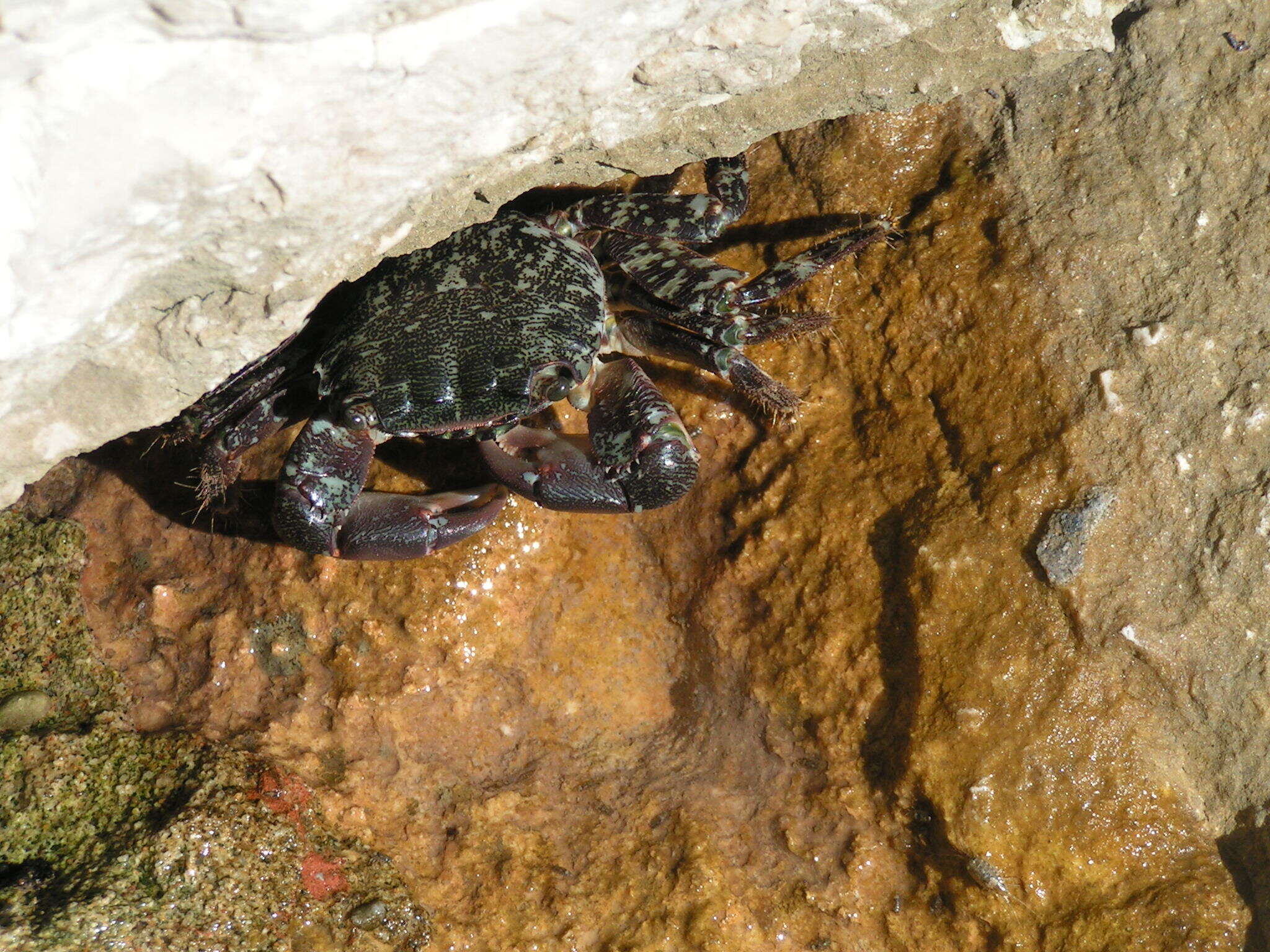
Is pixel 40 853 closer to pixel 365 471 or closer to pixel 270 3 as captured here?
pixel 365 471

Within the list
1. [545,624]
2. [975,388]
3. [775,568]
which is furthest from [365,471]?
[975,388]

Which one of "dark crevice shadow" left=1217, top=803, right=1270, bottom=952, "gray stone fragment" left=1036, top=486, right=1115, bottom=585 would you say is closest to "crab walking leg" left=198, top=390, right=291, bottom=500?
"gray stone fragment" left=1036, top=486, right=1115, bottom=585

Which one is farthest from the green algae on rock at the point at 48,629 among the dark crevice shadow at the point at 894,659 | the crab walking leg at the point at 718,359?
the dark crevice shadow at the point at 894,659

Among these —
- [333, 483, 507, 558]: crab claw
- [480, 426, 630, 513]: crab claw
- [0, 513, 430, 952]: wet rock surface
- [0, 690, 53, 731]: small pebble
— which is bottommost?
[0, 690, 53, 731]: small pebble

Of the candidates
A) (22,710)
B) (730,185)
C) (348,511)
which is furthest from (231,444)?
(730,185)

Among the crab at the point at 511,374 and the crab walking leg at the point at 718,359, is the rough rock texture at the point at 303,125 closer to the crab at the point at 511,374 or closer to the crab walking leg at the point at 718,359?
the crab at the point at 511,374

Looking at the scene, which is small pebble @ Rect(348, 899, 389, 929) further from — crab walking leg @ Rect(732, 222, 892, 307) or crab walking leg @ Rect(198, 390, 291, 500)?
crab walking leg @ Rect(732, 222, 892, 307)

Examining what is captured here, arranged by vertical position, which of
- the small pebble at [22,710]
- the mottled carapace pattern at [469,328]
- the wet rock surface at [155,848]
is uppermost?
the mottled carapace pattern at [469,328]
